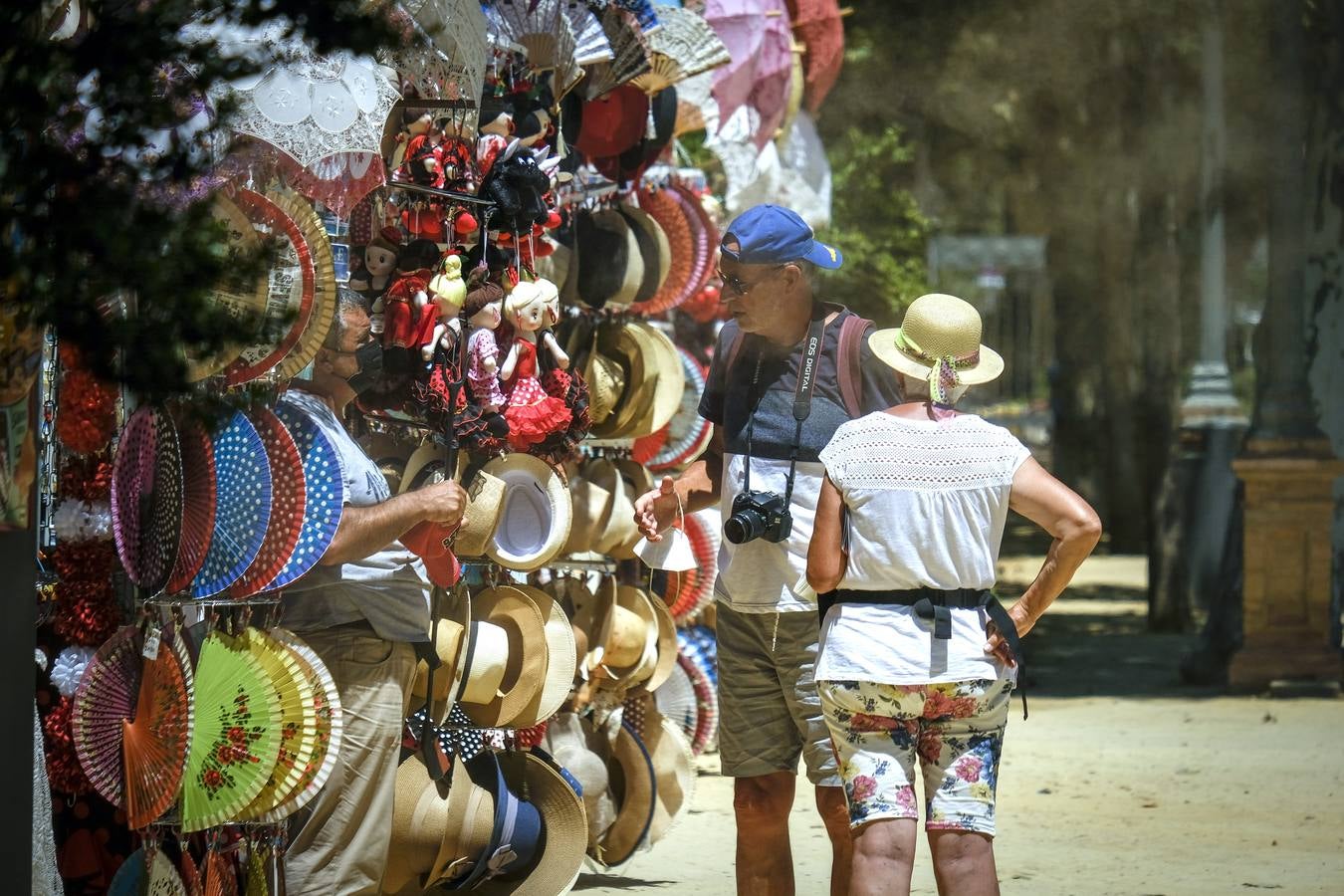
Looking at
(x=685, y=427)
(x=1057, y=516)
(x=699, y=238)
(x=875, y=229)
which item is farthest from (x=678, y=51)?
(x=875, y=229)

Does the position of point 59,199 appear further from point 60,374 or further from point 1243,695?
point 1243,695

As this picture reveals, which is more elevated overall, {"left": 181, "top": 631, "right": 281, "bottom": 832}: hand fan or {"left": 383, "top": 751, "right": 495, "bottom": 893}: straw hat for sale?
{"left": 181, "top": 631, "right": 281, "bottom": 832}: hand fan

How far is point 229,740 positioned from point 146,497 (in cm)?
62

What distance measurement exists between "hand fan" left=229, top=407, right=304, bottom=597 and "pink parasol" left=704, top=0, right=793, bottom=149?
4.33m

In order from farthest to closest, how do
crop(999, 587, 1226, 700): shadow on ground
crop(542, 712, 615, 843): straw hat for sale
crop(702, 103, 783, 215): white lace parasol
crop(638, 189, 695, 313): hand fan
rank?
crop(999, 587, 1226, 700): shadow on ground, crop(702, 103, 783, 215): white lace parasol, crop(638, 189, 695, 313): hand fan, crop(542, 712, 615, 843): straw hat for sale

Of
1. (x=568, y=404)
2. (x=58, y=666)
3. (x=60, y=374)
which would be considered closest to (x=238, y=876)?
(x=58, y=666)

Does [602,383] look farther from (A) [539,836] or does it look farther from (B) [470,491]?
(A) [539,836]

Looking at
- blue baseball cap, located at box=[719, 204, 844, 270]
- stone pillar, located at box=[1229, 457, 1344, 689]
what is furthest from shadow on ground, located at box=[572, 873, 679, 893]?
stone pillar, located at box=[1229, 457, 1344, 689]

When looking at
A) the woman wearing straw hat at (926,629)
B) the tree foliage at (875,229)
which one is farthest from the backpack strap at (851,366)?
the tree foliage at (875,229)

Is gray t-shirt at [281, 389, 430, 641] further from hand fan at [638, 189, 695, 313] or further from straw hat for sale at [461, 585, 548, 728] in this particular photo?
hand fan at [638, 189, 695, 313]

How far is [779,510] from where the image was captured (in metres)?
4.78

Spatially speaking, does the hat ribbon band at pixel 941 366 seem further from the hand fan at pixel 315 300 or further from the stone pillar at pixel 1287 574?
the stone pillar at pixel 1287 574

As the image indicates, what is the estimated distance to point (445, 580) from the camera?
202 inches

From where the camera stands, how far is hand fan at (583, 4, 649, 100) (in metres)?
6.32
